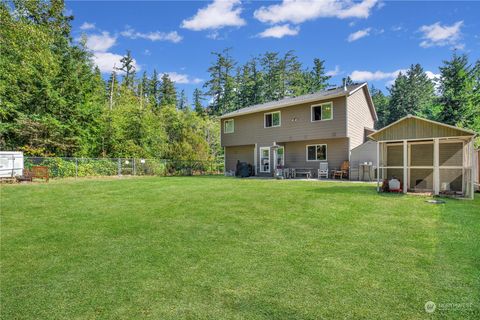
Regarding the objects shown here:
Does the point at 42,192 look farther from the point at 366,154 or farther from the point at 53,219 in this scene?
the point at 366,154

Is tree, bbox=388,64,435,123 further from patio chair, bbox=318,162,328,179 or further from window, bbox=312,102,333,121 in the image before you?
patio chair, bbox=318,162,328,179

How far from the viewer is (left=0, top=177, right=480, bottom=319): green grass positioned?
2.66m

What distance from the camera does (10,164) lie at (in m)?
13.0

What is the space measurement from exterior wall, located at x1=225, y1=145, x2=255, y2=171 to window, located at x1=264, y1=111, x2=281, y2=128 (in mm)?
2139

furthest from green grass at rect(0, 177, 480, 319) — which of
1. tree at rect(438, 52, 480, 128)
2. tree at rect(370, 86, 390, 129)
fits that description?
tree at rect(370, 86, 390, 129)

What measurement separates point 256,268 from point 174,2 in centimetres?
1408

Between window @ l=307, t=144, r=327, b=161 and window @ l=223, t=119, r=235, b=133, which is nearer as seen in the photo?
window @ l=307, t=144, r=327, b=161

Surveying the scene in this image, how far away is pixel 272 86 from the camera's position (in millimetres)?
37562

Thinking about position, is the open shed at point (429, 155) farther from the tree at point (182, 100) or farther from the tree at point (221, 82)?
the tree at point (182, 100)

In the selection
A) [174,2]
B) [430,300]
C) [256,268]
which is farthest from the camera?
[174,2]

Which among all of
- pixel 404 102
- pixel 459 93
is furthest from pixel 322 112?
pixel 404 102

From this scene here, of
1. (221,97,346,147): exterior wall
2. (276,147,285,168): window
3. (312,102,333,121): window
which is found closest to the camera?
(221,97,346,147): exterior wall

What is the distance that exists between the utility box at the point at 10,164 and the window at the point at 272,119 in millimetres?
13788

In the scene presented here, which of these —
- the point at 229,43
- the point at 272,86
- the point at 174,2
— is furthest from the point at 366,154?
the point at 229,43
